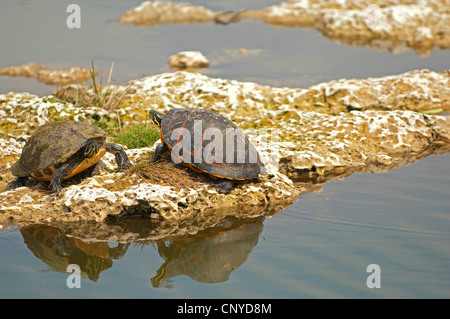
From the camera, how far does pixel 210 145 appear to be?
6.66 metres

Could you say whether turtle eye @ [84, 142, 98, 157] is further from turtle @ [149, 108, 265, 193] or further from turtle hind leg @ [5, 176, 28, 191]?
turtle hind leg @ [5, 176, 28, 191]

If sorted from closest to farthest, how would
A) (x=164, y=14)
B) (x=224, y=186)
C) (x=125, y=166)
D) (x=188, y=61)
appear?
(x=224, y=186) → (x=125, y=166) → (x=188, y=61) → (x=164, y=14)

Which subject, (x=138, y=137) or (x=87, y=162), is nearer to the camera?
(x=87, y=162)

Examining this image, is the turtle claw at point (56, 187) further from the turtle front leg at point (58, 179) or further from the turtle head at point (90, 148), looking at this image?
the turtle head at point (90, 148)

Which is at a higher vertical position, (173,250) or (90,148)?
(90,148)

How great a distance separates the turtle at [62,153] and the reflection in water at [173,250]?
875mm

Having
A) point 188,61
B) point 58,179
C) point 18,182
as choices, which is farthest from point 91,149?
point 188,61

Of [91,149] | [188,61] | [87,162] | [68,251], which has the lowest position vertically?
[68,251]

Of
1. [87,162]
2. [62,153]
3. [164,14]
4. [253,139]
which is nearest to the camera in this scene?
[62,153]

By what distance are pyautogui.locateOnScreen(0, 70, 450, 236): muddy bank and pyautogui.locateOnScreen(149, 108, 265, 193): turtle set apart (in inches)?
11.2

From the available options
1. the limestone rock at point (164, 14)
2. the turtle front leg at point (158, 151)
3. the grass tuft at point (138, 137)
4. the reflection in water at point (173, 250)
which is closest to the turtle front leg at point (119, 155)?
the turtle front leg at point (158, 151)

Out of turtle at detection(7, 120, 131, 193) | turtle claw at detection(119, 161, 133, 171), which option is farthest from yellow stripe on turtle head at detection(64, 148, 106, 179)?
turtle claw at detection(119, 161, 133, 171)

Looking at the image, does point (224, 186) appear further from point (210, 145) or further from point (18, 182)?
point (18, 182)

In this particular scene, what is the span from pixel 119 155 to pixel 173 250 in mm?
2137
